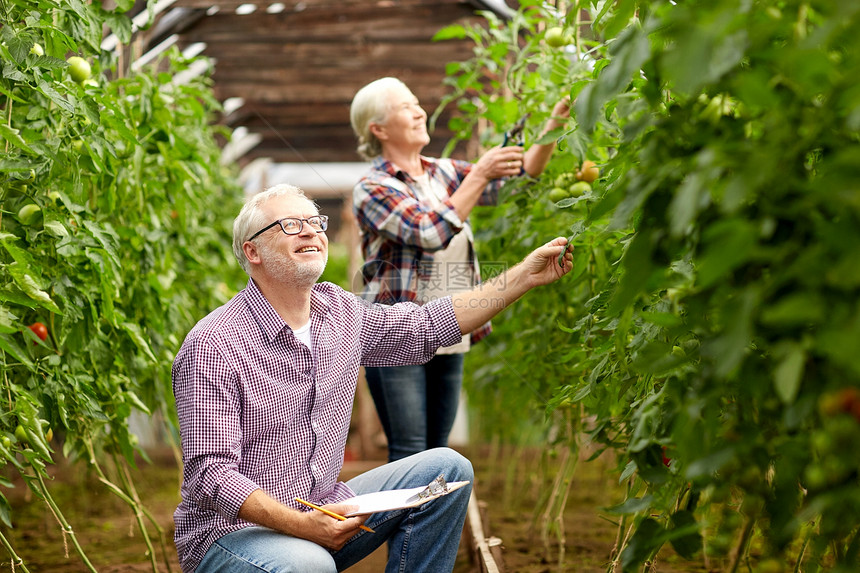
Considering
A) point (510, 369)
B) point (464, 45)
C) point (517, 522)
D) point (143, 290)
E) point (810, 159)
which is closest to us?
point (810, 159)

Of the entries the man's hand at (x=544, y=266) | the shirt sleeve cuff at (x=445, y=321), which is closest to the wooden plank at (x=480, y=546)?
the shirt sleeve cuff at (x=445, y=321)

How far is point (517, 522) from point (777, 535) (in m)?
2.13

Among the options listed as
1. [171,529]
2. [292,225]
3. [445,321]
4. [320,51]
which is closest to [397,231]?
[445,321]

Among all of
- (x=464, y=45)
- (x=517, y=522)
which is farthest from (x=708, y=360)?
(x=464, y=45)

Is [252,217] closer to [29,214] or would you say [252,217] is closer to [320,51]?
[29,214]

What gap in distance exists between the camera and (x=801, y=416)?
689 mm

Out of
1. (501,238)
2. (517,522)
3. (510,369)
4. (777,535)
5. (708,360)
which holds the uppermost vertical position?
(708,360)

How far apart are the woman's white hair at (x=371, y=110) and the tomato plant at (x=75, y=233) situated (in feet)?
1.42

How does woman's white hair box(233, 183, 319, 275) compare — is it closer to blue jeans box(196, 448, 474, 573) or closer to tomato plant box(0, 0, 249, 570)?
tomato plant box(0, 0, 249, 570)

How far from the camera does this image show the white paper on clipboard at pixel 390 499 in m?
1.33

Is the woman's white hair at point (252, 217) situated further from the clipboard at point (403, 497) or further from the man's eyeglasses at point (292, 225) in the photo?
the clipboard at point (403, 497)

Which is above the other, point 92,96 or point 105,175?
point 92,96

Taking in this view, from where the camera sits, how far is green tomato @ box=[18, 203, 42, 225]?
154 centimetres

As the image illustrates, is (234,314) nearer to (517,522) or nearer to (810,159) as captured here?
(810,159)
